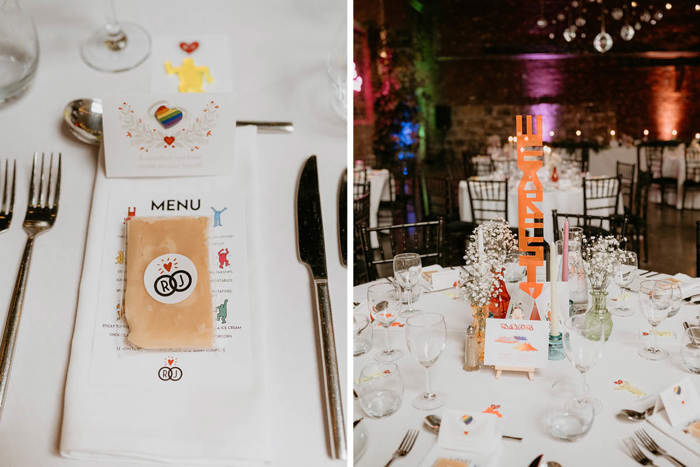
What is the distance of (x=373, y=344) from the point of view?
1265mm

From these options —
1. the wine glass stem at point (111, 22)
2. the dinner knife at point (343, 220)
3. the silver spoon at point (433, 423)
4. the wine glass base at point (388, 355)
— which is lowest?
the silver spoon at point (433, 423)

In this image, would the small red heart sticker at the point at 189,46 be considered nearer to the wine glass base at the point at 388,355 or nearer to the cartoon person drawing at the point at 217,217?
the cartoon person drawing at the point at 217,217

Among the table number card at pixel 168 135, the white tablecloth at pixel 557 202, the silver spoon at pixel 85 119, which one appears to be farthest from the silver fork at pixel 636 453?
the white tablecloth at pixel 557 202

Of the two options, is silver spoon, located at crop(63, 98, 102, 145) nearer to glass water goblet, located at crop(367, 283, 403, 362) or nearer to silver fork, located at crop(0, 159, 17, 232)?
silver fork, located at crop(0, 159, 17, 232)

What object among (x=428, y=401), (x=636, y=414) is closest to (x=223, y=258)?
(x=428, y=401)

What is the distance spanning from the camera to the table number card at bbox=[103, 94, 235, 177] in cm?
98

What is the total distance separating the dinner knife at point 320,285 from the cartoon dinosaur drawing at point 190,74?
10.0 inches

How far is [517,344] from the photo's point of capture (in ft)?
3.49

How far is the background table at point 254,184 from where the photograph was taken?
0.95 metres

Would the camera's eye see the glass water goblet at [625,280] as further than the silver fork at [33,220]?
Yes

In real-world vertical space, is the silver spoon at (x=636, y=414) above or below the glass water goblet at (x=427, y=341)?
below

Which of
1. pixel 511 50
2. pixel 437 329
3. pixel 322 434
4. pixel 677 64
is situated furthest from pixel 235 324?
pixel 677 64

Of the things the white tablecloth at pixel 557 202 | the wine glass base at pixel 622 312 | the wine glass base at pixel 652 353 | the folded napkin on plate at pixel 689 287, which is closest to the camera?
the wine glass base at pixel 652 353

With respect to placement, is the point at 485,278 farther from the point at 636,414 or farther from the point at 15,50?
the point at 15,50
